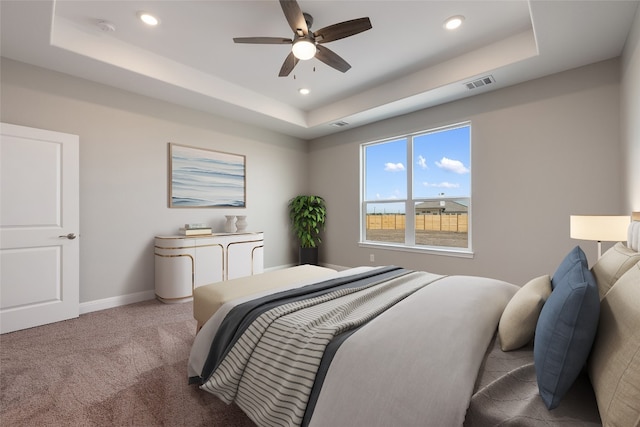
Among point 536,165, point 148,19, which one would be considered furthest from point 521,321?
point 148,19

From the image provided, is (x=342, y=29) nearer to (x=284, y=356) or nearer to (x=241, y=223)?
(x=284, y=356)

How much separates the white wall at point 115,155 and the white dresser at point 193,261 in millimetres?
347

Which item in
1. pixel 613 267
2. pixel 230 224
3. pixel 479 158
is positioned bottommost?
pixel 613 267

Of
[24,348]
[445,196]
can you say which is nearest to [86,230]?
[24,348]

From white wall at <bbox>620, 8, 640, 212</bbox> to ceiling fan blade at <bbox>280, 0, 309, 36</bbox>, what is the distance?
2.50 metres

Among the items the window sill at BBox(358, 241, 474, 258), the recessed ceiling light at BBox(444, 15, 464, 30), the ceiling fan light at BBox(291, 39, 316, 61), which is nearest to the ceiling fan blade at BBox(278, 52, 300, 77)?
the ceiling fan light at BBox(291, 39, 316, 61)

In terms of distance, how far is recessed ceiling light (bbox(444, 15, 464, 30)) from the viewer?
263cm

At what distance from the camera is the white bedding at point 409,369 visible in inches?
36.8

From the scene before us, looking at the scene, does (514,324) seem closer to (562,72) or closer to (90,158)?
(562,72)

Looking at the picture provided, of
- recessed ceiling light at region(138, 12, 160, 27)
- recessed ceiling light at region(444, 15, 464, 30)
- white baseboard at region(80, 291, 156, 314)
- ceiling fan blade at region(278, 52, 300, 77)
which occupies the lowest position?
white baseboard at region(80, 291, 156, 314)

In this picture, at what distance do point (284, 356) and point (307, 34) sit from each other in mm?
2419

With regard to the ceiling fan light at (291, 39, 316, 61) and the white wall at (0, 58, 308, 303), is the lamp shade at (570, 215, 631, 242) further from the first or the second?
the white wall at (0, 58, 308, 303)

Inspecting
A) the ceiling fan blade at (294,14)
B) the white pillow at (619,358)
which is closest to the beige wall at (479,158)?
the white pillow at (619,358)

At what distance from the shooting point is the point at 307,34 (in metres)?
2.40
